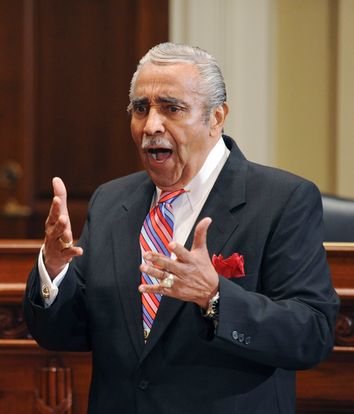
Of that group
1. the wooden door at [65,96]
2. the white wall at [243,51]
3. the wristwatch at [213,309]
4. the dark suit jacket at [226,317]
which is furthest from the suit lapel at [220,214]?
the wooden door at [65,96]

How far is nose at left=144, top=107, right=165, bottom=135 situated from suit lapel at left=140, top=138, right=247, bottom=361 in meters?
0.18

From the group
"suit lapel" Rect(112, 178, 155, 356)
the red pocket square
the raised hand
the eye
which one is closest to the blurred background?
"suit lapel" Rect(112, 178, 155, 356)

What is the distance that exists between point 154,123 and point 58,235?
30 centimetres

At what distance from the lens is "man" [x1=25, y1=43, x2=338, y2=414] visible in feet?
6.45

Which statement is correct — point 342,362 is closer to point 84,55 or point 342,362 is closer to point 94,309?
point 94,309

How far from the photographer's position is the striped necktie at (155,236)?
2.11m

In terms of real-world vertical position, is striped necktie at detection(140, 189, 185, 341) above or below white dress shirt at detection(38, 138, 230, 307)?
below

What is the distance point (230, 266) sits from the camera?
6.59ft

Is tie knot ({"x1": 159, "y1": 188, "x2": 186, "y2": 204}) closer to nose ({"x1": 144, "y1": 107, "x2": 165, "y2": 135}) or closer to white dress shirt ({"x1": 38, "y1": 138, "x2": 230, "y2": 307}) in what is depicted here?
white dress shirt ({"x1": 38, "y1": 138, "x2": 230, "y2": 307})

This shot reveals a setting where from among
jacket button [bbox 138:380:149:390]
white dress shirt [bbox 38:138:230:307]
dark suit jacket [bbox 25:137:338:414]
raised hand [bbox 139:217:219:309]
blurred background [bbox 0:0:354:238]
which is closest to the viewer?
raised hand [bbox 139:217:219:309]

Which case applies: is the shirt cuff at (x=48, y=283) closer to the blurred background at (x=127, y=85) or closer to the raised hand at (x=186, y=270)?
the raised hand at (x=186, y=270)

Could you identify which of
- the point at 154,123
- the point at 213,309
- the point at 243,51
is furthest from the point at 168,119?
the point at 243,51

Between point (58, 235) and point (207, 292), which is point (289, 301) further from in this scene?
point (58, 235)

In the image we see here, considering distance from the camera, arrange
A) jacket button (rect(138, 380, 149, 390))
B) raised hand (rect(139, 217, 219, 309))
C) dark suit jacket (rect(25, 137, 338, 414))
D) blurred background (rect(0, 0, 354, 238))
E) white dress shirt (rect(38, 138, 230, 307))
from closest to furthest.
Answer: raised hand (rect(139, 217, 219, 309)) → dark suit jacket (rect(25, 137, 338, 414)) → jacket button (rect(138, 380, 149, 390)) → white dress shirt (rect(38, 138, 230, 307)) → blurred background (rect(0, 0, 354, 238))
